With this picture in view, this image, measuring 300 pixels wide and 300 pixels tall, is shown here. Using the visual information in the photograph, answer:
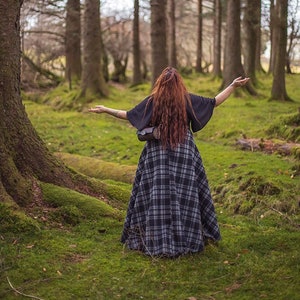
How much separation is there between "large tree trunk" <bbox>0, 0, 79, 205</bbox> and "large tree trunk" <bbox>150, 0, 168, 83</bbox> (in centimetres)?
1347

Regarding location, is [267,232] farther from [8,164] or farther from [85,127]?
[85,127]

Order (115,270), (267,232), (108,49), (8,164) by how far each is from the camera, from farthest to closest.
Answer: (108,49), (267,232), (8,164), (115,270)

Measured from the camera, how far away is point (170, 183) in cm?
545

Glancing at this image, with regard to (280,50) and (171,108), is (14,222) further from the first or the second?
(280,50)

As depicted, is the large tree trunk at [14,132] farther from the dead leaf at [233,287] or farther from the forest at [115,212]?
the dead leaf at [233,287]

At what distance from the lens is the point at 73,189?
268 inches

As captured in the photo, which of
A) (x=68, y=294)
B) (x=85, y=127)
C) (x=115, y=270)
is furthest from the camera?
(x=85, y=127)

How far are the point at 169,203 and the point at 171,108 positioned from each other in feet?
3.31

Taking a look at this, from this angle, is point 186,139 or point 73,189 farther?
point 73,189

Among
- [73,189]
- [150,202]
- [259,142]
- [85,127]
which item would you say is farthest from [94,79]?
[150,202]

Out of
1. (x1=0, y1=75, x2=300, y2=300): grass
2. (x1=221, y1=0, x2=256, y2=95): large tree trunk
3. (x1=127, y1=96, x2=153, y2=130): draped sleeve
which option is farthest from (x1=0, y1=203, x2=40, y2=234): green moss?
(x1=221, y1=0, x2=256, y2=95): large tree trunk

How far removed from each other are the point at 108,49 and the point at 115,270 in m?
Answer: 31.9

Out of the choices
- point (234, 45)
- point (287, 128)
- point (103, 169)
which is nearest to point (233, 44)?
point (234, 45)

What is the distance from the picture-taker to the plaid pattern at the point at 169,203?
542cm
